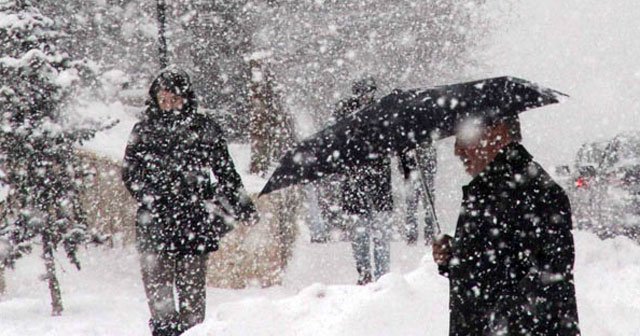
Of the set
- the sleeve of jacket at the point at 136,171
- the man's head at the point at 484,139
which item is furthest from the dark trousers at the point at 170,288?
the man's head at the point at 484,139

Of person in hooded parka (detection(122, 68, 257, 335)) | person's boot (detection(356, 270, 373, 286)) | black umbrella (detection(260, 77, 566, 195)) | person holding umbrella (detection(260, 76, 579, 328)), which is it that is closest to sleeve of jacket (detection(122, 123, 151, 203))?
person in hooded parka (detection(122, 68, 257, 335))

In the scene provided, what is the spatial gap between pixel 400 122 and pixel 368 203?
4654 mm

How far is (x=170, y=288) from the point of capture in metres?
5.38

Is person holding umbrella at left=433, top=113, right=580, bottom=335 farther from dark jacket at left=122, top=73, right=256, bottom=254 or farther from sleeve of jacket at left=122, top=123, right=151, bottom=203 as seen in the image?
sleeve of jacket at left=122, top=123, right=151, bottom=203

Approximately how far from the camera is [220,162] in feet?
17.7

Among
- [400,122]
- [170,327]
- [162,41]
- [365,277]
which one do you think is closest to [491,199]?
[400,122]

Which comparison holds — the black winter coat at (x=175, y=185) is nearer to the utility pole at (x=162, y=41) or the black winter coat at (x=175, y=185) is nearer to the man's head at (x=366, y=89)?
the man's head at (x=366, y=89)

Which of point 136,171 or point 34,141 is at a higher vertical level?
point 34,141

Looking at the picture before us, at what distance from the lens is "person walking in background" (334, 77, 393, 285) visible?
26.3 ft

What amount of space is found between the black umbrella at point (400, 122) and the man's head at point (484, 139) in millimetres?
46

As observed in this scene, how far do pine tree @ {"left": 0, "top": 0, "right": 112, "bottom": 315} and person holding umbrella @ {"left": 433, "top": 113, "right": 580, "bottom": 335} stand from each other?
5252 mm

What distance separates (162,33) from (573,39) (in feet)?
227

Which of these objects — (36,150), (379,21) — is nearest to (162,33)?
(36,150)

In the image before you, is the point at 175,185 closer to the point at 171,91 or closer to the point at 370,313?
the point at 171,91
